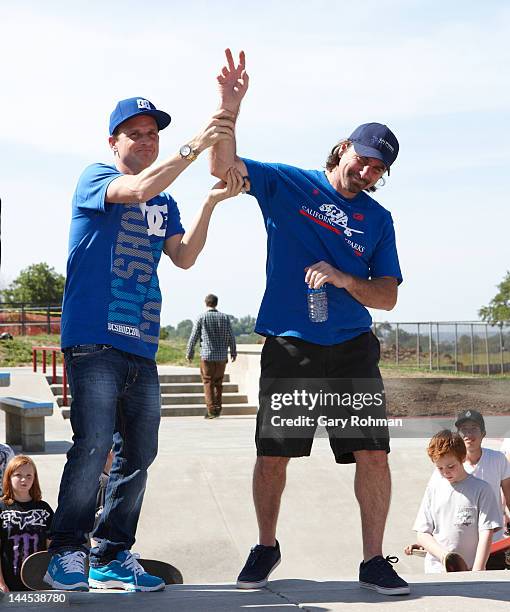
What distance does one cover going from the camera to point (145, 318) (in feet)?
13.6

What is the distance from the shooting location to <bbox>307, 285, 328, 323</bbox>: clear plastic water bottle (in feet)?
14.0

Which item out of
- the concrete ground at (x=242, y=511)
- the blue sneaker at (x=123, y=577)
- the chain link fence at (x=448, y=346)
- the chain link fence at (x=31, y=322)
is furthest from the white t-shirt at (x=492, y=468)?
the chain link fence at (x=31, y=322)

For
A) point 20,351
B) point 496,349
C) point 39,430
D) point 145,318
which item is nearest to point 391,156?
point 145,318

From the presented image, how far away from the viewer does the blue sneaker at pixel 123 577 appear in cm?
411

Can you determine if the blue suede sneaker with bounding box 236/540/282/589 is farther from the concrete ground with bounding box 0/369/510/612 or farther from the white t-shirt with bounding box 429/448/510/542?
the white t-shirt with bounding box 429/448/510/542

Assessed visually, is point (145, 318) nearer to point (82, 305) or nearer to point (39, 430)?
point (82, 305)

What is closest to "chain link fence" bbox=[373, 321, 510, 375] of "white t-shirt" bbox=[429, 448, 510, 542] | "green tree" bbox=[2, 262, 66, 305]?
"white t-shirt" bbox=[429, 448, 510, 542]

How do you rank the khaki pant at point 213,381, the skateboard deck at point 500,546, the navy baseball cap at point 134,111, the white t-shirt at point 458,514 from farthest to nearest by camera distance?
the khaki pant at point 213,381
the skateboard deck at point 500,546
the white t-shirt at point 458,514
the navy baseball cap at point 134,111

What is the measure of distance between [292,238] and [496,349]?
1023 inches

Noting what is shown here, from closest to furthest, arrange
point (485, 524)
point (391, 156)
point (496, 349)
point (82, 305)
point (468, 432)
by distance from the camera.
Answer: point (82, 305) → point (391, 156) → point (485, 524) → point (468, 432) → point (496, 349)

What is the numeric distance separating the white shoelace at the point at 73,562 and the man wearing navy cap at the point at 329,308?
2.46ft

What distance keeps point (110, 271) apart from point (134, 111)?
0.70 m

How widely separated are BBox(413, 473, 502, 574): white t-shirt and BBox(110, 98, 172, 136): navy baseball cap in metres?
3.52

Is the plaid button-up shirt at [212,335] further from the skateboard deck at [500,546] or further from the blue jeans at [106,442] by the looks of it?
the blue jeans at [106,442]
